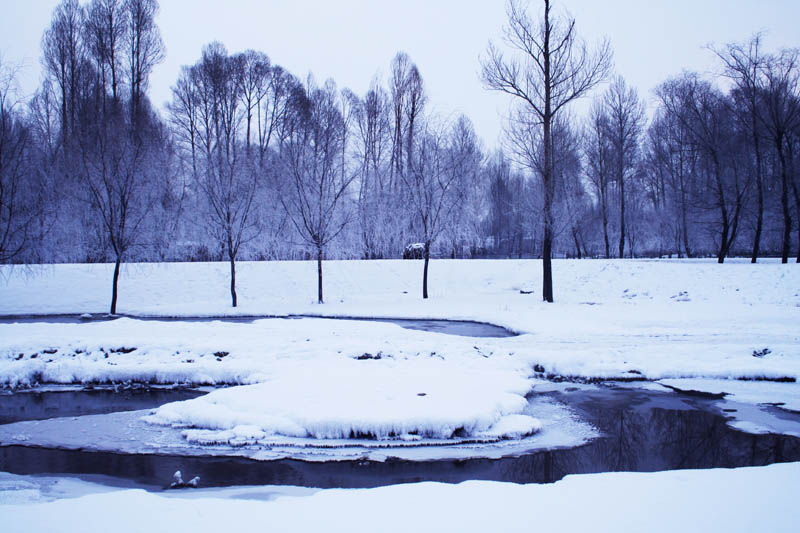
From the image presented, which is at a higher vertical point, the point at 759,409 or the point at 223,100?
the point at 223,100

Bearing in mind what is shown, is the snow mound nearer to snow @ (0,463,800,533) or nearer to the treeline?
snow @ (0,463,800,533)

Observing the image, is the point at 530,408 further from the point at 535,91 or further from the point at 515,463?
the point at 535,91

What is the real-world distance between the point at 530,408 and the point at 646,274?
60.9ft

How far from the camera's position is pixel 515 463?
6496mm

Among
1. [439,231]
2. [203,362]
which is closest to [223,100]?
[439,231]

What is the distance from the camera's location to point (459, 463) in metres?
6.55

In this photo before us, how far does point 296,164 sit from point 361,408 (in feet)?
60.0

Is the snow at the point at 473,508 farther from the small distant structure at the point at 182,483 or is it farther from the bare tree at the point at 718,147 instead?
the bare tree at the point at 718,147

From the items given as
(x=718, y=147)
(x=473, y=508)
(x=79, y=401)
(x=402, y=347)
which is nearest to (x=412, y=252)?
(x=718, y=147)

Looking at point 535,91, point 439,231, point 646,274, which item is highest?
point 535,91

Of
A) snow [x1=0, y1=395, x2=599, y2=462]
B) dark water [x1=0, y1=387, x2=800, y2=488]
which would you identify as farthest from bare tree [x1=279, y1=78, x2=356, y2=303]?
dark water [x1=0, y1=387, x2=800, y2=488]

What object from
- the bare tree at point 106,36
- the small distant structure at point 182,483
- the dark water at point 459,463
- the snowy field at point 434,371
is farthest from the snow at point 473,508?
the bare tree at point 106,36

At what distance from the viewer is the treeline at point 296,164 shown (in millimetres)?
23297

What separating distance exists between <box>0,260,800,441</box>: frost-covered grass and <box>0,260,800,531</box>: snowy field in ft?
0.17
